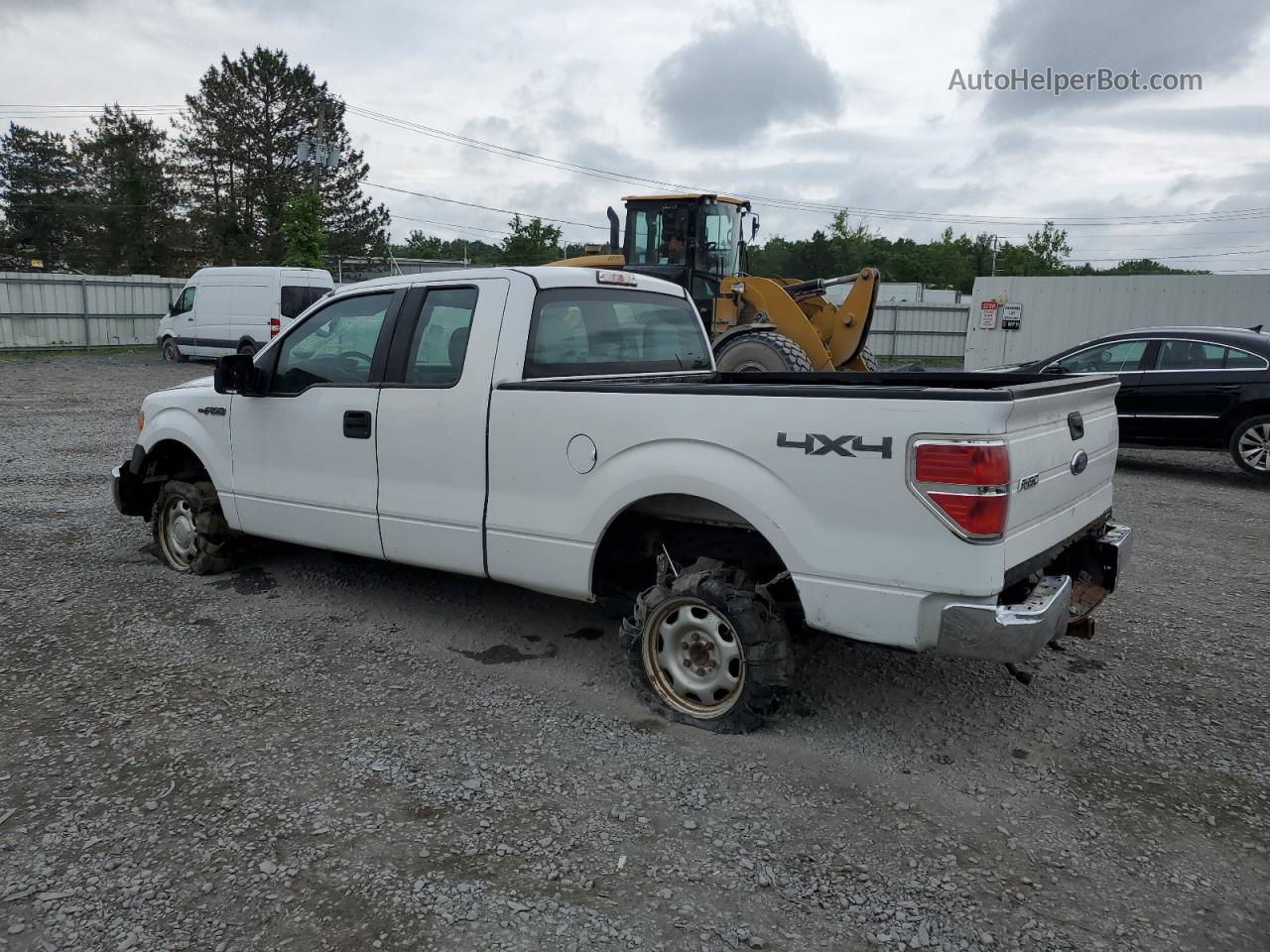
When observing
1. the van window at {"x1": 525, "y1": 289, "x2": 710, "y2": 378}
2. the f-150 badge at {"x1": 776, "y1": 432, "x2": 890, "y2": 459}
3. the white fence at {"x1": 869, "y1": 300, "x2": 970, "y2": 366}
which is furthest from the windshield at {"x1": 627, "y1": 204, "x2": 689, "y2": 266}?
the white fence at {"x1": 869, "y1": 300, "x2": 970, "y2": 366}

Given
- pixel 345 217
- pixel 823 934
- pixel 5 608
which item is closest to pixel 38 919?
pixel 823 934

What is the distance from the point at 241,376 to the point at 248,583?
136 centimetres

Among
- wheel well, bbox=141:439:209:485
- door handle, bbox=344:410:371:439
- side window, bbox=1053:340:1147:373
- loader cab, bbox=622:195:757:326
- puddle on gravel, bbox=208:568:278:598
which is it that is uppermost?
loader cab, bbox=622:195:757:326

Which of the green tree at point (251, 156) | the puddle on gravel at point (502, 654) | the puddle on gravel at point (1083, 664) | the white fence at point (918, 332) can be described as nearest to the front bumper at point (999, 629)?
the puddle on gravel at point (1083, 664)

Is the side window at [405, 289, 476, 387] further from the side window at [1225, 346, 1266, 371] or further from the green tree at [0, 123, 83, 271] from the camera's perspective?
the green tree at [0, 123, 83, 271]

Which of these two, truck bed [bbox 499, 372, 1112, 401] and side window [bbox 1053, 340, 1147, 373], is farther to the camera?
side window [bbox 1053, 340, 1147, 373]

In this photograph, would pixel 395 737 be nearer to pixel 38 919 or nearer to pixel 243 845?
pixel 243 845

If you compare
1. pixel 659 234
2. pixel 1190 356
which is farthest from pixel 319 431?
pixel 659 234

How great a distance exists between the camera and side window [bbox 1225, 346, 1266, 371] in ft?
31.0

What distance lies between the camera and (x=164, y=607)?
5.36m

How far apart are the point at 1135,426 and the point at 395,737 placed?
898 centimetres

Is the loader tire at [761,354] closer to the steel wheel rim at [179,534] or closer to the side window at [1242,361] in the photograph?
the side window at [1242,361]

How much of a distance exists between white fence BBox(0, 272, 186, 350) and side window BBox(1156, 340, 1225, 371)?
28134 millimetres

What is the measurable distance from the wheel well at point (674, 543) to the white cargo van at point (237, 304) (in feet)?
59.1
